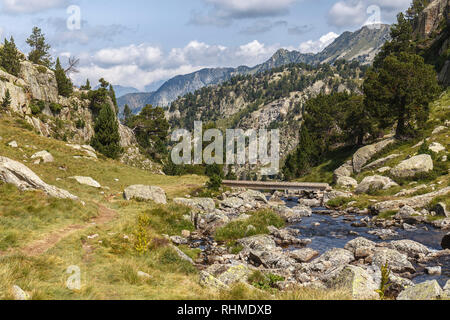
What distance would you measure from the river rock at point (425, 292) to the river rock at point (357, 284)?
100 centimetres

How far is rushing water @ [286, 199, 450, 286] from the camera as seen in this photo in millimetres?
19878

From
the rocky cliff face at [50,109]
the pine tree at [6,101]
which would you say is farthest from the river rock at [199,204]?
the pine tree at [6,101]

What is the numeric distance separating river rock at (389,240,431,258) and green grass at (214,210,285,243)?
35.6ft

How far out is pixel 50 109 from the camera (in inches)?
3371

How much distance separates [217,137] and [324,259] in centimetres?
7962

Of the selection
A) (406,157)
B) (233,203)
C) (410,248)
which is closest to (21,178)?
(233,203)

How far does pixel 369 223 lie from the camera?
32031 mm

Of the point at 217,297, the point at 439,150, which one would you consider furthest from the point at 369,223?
the point at 217,297

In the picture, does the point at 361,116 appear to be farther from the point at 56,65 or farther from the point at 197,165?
the point at 56,65

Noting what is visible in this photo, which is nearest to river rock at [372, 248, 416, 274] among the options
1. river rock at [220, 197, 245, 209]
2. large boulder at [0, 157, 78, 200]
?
large boulder at [0, 157, 78, 200]

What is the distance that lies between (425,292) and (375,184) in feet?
125

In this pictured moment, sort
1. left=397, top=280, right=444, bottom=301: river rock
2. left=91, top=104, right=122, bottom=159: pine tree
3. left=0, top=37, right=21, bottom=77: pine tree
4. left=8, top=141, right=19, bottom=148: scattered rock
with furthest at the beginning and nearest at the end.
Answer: left=0, top=37, right=21, bottom=77: pine tree
left=91, top=104, right=122, bottom=159: pine tree
left=8, top=141, right=19, bottom=148: scattered rock
left=397, top=280, right=444, bottom=301: river rock

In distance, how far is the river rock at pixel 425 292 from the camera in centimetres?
A: 1039

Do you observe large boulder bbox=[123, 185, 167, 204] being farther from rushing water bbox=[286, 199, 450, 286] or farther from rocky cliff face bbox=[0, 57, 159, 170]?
rocky cliff face bbox=[0, 57, 159, 170]
